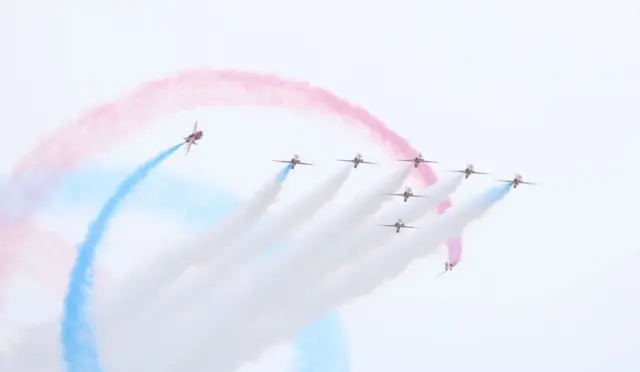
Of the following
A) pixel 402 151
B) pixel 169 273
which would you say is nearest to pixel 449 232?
pixel 402 151

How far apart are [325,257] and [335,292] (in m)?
1.46

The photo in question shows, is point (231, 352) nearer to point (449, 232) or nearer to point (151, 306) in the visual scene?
point (151, 306)

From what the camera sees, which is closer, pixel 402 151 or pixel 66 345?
pixel 66 345

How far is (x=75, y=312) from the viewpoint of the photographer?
45.9 metres

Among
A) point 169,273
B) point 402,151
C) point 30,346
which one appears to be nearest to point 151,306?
point 169,273

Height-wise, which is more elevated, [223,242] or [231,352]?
[223,242]

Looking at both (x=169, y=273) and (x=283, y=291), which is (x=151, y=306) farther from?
(x=283, y=291)

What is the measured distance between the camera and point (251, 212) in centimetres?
4678

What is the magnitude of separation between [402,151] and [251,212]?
22.5ft

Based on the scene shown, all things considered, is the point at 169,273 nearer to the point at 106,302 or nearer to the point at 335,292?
the point at 106,302

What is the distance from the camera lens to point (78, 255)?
46.3m

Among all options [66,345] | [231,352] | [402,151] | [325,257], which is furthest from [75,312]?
[402,151]

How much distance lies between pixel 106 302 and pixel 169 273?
273cm

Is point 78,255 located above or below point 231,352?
above
